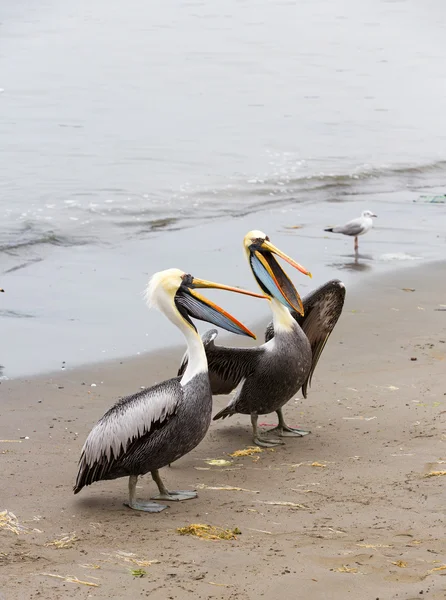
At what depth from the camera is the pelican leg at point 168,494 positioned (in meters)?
4.79

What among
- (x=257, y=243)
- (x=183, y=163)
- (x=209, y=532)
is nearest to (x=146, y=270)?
(x=257, y=243)

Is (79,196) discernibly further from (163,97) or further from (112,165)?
(163,97)

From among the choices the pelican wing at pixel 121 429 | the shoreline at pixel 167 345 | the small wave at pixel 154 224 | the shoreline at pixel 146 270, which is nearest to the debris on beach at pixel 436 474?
the pelican wing at pixel 121 429

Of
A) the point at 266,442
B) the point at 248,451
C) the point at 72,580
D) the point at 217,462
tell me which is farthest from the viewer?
the point at 266,442

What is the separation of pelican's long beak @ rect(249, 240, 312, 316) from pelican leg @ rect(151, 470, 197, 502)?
1.45 meters

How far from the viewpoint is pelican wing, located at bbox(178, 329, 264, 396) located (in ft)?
18.7

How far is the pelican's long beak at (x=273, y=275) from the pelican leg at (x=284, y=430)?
0.64 metres

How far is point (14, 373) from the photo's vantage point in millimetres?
6598

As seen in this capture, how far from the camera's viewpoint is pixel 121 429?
4.63 metres

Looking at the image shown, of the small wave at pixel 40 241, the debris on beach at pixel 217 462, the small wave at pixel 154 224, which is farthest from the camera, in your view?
the small wave at pixel 154 224

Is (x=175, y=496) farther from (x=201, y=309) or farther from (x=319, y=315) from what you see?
(x=319, y=315)

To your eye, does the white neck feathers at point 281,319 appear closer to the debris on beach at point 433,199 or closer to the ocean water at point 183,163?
the ocean water at point 183,163

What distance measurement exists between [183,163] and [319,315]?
10.3m

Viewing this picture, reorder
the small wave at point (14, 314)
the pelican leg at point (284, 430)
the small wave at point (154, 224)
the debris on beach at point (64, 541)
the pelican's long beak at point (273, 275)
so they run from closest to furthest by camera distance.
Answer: the debris on beach at point (64, 541)
the pelican leg at point (284, 430)
the pelican's long beak at point (273, 275)
the small wave at point (14, 314)
the small wave at point (154, 224)
